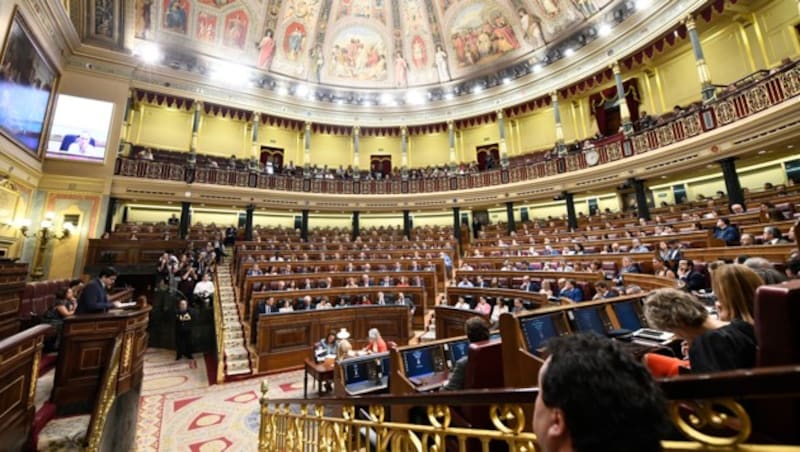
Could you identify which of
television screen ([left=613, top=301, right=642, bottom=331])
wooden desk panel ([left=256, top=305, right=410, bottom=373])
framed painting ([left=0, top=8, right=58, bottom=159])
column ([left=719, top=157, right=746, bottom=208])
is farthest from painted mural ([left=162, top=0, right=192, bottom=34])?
column ([left=719, top=157, right=746, bottom=208])

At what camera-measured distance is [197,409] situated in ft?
16.3

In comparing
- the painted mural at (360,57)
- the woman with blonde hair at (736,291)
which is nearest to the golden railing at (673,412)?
the woman with blonde hair at (736,291)

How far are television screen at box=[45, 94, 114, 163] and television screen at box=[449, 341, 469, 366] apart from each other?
12103 mm

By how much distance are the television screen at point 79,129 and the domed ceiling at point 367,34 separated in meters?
3.79

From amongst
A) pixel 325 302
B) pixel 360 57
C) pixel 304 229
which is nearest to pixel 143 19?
pixel 360 57

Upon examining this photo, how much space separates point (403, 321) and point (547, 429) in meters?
7.12

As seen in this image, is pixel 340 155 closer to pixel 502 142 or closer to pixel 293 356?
pixel 502 142

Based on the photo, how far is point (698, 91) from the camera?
1116 cm

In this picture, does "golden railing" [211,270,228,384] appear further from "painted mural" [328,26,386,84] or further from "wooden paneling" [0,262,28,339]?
"painted mural" [328,26,386,84]

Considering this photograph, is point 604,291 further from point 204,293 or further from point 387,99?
point 387,99

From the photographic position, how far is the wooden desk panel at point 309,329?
6.50m

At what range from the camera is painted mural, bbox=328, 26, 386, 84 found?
16531 millimetres

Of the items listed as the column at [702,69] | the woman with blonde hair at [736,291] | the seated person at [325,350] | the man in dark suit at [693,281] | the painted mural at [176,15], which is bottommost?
the seated person at [325,350]

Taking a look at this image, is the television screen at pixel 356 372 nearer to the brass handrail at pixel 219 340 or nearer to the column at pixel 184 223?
the brass handrail at pixel 219 340
